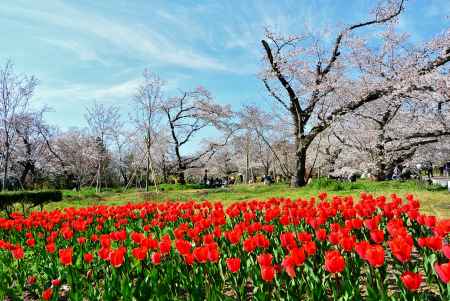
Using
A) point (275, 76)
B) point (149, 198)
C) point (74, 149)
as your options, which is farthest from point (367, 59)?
point (74, 149)

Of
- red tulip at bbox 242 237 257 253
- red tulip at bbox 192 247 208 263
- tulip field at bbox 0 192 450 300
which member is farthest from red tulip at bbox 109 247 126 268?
red tulip at bbox 242 237 257 253

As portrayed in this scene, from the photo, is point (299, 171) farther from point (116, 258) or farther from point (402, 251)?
point (402, 251)

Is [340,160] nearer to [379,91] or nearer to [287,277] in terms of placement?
[379,91]

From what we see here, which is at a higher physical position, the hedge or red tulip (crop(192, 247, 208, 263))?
the hedge

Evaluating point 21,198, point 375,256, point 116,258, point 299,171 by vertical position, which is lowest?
point 116,258

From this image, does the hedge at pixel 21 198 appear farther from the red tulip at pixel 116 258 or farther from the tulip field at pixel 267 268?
the red tulip at pixel 116 258

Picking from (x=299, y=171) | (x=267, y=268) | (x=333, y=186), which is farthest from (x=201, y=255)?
(x=299, y=171)

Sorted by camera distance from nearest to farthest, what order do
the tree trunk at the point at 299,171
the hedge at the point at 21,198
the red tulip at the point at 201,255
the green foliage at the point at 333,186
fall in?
the red tulip at the point at 201,255
the hedge at the point at 21,198
the green foliage at the point at 333,186
the tree trunk at the point at 299,171

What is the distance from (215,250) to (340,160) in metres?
37.3

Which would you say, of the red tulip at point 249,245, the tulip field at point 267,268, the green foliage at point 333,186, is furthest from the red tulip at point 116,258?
the green foliage at point 333,186

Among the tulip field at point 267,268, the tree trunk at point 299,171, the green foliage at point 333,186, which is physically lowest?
the tulip field at point 267,268

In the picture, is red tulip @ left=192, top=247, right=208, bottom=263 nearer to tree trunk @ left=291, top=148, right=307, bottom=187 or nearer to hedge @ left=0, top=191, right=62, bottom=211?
hedge @ left=0, top=191, right=62, bottom=211

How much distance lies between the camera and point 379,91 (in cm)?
2089

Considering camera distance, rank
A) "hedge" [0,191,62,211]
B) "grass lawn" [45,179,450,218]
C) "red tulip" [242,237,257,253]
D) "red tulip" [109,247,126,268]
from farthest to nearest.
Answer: "hedge" [0,191,62,211], "grass lawn" [45,179,450,218], "red tulip" [242,237,257,253], "red tulip" [109,247,126,268]
